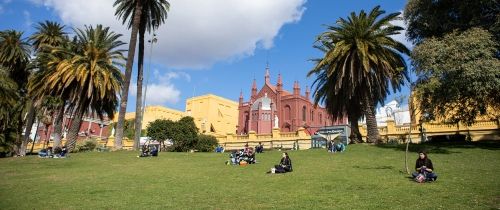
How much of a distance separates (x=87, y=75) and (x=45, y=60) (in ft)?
16.8

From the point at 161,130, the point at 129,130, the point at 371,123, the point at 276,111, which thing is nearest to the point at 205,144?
the point at 161,130

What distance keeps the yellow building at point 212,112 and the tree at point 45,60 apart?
212 ft

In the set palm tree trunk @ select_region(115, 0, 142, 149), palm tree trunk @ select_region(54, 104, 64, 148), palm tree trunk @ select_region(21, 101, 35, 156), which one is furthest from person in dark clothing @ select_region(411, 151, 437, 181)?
palm tree trunk @ select_region(21, 101, 35, 156)

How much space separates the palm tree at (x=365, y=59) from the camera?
30.5 meters

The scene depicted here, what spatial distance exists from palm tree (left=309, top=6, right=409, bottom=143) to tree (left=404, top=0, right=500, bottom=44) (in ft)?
4.58

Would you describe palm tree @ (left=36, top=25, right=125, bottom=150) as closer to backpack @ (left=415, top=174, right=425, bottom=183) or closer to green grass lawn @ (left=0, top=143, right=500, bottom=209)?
green grass lawn @ (left=0, top=143, right=500, bottom=209)

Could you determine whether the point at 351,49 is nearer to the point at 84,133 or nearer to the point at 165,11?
the point at 165,11

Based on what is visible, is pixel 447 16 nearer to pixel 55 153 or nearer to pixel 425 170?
pixel 425 170

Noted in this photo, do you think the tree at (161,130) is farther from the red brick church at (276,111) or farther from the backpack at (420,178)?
the red brick church at (276,111)

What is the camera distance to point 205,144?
1751 inches

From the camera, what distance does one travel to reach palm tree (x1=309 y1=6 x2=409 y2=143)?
30453mm

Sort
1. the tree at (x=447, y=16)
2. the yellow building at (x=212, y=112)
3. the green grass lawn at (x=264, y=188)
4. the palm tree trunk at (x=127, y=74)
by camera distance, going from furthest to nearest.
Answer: the yellow building at (x=212, y=112) < the palm tree trunk at (x=127, y=74) < the tree at (x=447, y=16) < the green grass lawn at (x=264, y=188)

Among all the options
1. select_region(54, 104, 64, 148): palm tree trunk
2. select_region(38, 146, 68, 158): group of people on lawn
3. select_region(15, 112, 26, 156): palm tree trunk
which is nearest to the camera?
select_region(38, 146, 68, 158): group of people on lawn

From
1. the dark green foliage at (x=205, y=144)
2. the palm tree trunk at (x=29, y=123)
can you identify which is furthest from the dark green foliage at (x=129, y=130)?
the palm tree trunk at (x=29, y=123)
